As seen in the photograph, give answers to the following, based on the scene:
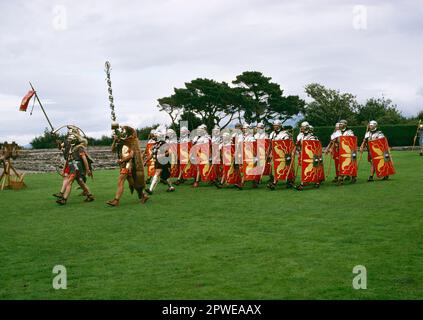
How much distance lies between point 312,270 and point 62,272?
3.09 m

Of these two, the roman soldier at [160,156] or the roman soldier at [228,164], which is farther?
the roman soldier at [228,164]

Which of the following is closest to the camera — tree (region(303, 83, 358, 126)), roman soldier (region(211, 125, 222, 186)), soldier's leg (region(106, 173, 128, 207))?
soldier's leg (region(106, 173, 128, 207))

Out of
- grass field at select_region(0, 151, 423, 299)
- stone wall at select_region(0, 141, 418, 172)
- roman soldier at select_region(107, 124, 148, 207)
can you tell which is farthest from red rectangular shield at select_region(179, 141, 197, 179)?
stone wall at select_region(0, 141, 418, 172)

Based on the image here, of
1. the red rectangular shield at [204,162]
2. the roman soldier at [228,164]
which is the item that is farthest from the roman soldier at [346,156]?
the red rectangular shield at [204,162]

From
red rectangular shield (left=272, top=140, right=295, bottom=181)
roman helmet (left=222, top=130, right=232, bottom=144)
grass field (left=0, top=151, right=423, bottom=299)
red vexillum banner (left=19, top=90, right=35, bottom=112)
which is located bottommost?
grass field (left=0, top=151, right=423, bottom=299)

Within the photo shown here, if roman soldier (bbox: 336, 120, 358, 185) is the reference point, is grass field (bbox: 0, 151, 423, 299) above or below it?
below

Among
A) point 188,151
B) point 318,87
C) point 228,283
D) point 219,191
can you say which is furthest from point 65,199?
point 318,87

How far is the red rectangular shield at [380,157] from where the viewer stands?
17531mm

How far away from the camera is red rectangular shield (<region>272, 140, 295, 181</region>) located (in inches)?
642

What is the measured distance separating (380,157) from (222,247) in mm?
10560

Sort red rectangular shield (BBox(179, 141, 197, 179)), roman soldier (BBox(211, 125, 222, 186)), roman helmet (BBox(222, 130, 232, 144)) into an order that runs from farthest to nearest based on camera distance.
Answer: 1. red rectangular shield (BBox(179, 141, 197, 179))
2. roman soldier (BBox(211, 125, 222, 186))
3. roman helmet (BBox(222, 130, 232, 144))

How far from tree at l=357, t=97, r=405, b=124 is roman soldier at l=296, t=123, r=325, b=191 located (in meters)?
50.7

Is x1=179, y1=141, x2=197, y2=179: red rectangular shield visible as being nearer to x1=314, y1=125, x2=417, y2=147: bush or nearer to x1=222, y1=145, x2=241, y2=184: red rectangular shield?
x1=222, y1=145, x2=241, y2=184: red rectangular shield

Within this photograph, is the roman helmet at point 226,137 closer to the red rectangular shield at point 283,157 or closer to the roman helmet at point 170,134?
the roman helmet at point 170,134
